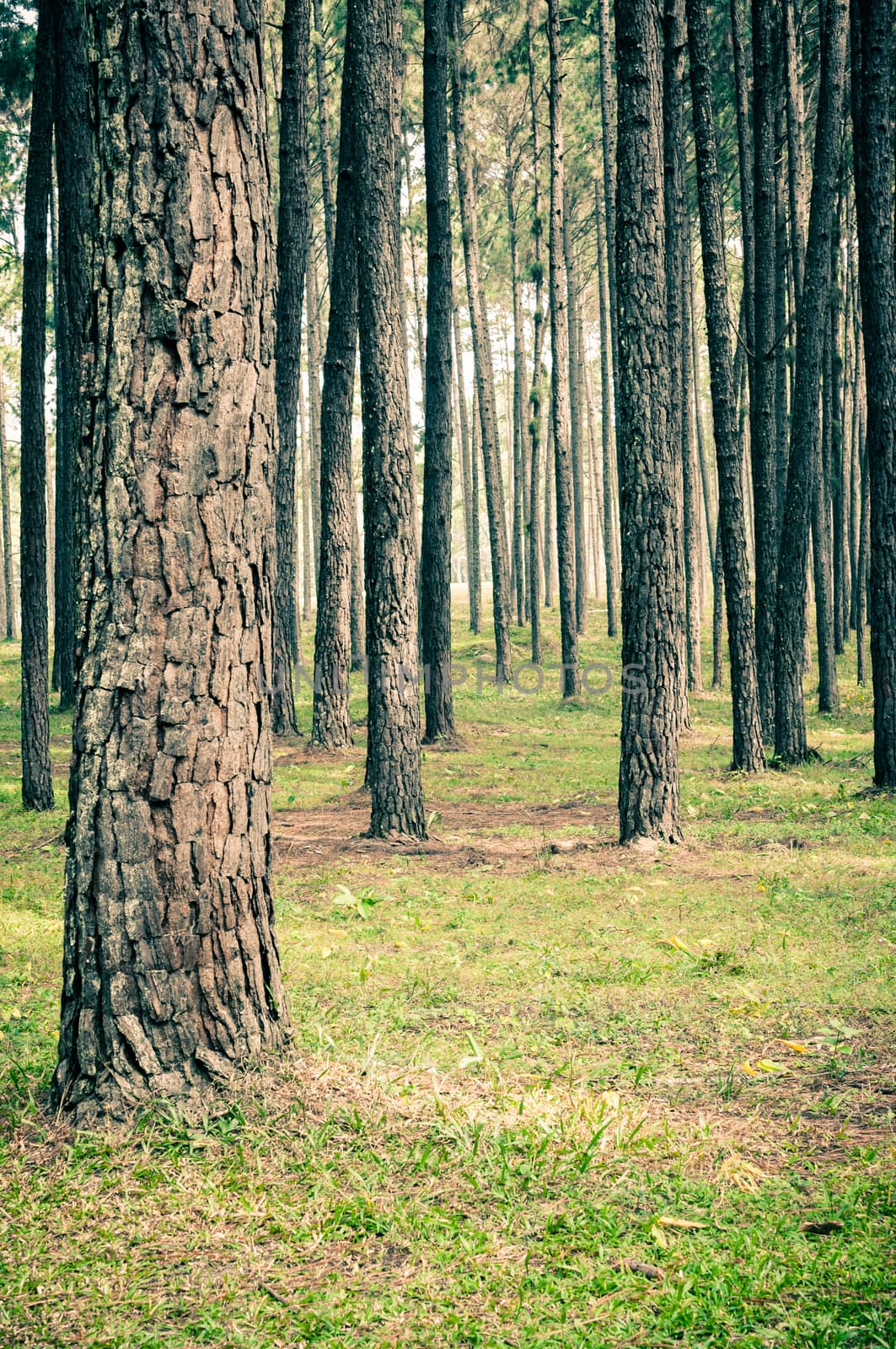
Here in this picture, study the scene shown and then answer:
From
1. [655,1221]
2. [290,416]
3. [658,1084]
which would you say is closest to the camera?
[655,1221]

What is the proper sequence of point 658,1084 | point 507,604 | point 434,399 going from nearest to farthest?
point 658,1084 → point 434,399 → point 507,604

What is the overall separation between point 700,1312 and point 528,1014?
6.67 feet

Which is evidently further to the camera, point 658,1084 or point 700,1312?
point 658,1084

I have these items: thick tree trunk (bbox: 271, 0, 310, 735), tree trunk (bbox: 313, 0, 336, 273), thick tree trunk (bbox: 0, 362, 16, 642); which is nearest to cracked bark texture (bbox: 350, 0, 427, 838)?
thick tree trunk (bbox: 271, 0, 310, 735)

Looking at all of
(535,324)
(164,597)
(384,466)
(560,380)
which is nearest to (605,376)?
(535,324)

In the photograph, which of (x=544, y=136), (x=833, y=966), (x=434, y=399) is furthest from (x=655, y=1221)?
(x=544, y=136)

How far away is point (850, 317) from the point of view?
83.3 ft

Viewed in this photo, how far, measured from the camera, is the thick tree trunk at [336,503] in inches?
483

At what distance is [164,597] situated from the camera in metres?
3.23

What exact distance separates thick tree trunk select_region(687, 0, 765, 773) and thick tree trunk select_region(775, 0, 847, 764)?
0.56m

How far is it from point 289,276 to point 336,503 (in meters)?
3.10

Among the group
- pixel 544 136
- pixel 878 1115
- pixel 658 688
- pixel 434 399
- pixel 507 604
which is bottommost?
pixel 878 1115

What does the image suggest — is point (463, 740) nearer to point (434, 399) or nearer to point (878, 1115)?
point (434, 399)

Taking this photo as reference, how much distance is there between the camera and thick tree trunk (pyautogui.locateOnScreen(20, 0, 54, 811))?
873cm
